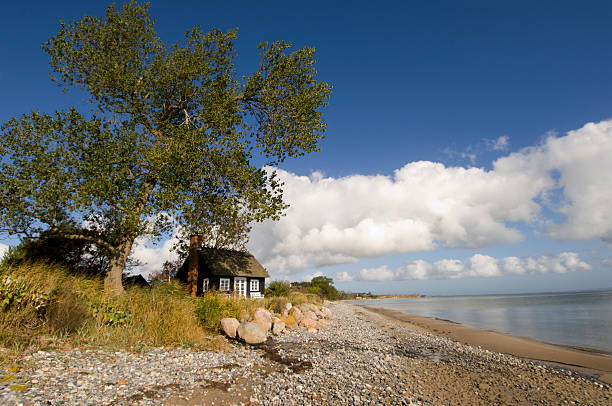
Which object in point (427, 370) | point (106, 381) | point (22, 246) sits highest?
point (22, 246)

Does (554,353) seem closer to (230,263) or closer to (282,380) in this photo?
(282,380)

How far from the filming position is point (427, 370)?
9250 millimetres

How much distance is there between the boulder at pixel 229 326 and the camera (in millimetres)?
12609

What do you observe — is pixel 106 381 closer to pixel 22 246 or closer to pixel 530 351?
pixel 22 246

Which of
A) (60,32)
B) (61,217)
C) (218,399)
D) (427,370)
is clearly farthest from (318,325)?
(60,32)

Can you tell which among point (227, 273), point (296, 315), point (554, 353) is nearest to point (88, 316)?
point (296, 315)

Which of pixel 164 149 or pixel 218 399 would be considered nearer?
pixel 218 399

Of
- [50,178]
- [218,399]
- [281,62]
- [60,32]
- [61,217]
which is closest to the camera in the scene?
[218,399]

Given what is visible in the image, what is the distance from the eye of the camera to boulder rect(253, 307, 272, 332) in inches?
577

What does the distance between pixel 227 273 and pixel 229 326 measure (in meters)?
17.9

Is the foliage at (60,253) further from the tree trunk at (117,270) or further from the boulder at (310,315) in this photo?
the boulder at (310,315)

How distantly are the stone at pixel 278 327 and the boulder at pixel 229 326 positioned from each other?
2.44 metres

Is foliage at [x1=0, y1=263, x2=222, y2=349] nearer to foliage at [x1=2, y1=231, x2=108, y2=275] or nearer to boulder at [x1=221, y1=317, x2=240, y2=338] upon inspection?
boulder at [x1=221, y1=317, x2=240, y2=338]

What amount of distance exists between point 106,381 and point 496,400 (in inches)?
331
